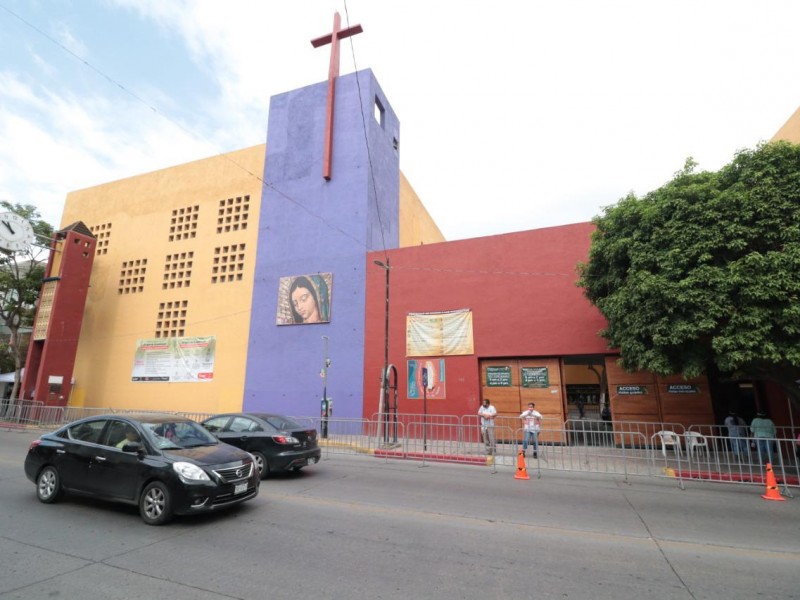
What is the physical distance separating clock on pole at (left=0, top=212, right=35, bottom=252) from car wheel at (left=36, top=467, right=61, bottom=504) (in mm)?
18604

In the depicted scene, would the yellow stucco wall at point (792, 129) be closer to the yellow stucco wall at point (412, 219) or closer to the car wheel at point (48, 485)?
the yellow stucco wall at point (412, 219)

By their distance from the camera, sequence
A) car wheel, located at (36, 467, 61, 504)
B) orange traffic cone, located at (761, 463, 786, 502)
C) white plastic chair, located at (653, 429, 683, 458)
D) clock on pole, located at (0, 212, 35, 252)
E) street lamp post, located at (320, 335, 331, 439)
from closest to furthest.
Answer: car wheel, located at (36, 467, 61, 504) < orange traffic cone, located at (761, 463, 786, 502) < white plastic chair, located at (653, 429, 683, 458) < street lamp post, located at (320, 335, 331, 439) < clock on pole, located at (0, 212, 35, 252)

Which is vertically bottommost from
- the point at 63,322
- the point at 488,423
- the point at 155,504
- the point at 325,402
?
the point at 155,504

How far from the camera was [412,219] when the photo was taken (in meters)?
27.8

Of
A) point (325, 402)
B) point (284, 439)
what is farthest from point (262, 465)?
point (325, 402)

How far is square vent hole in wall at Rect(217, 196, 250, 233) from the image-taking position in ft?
77.7

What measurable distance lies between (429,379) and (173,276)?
16595 mm

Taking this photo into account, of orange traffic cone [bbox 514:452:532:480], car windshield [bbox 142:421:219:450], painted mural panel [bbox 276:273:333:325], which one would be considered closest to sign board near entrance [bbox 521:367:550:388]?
orange traffic cone [bbox 514:452:532:480]

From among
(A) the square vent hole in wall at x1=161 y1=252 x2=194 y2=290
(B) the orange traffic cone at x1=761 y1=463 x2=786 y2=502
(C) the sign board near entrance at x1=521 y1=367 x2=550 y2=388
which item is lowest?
(B) the orange traffic cone at x1=761 y1=463 x2=786 y2=502

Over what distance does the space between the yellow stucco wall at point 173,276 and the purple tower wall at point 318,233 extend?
1150mm

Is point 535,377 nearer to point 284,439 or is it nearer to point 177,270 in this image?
point 284,439

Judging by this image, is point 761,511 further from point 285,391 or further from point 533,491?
point 285,391

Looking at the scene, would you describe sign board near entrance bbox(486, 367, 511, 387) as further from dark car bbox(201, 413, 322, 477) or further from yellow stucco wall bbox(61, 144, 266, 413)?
yellow stucco wall bbox(61, 144, 266, 413)

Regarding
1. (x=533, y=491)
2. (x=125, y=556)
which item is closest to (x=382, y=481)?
(x=533, y=491)
